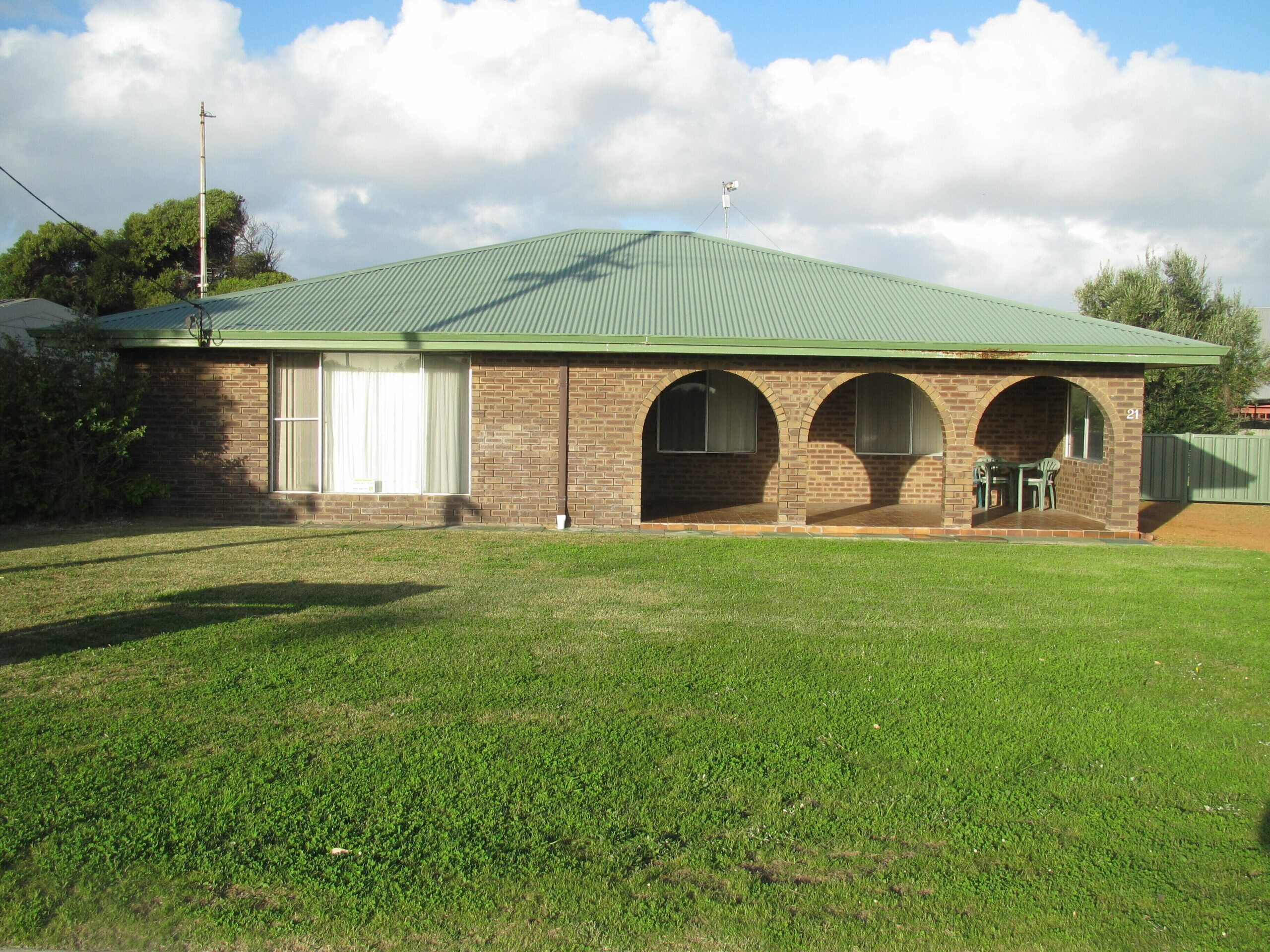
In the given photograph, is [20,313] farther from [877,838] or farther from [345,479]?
[877,838]

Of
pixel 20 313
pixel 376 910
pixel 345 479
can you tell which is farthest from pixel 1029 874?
pixel 20 313

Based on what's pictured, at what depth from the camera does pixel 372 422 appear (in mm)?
13922

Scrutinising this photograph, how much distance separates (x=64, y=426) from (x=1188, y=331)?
26.0m

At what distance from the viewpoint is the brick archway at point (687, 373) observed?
13.6 m

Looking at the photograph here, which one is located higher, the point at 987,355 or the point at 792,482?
the point at 987,355

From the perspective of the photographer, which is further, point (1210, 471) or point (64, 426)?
point (1210, 471)

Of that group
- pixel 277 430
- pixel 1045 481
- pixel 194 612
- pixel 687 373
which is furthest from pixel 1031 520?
pixel 194 612

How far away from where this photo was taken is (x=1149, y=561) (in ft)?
38.7

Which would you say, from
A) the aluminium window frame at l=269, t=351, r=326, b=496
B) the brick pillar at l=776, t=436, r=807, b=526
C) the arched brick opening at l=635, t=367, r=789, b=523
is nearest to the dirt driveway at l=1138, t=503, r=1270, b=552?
the brick pillar at l=776, t=436, r=807, b=526

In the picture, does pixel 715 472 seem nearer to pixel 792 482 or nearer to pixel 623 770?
pixel 792 482

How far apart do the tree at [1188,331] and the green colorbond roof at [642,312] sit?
11.7 m

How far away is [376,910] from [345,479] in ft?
35.9

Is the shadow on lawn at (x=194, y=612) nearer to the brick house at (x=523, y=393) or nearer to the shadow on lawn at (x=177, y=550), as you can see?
the shadow on lawn at (x=177, y=550)

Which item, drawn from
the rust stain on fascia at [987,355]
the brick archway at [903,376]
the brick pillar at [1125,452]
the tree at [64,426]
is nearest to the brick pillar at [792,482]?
the brick archway at [903,376]
